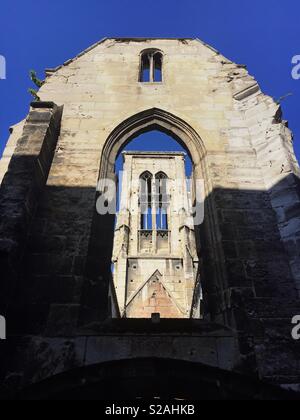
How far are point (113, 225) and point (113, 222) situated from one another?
0.07m

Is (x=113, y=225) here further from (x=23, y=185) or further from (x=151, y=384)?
(x=151, y=384)

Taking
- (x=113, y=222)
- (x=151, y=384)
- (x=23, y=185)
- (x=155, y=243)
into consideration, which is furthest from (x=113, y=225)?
(x=155, y=243)

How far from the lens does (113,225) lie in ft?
15.2

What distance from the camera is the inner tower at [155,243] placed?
18.4m

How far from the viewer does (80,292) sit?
381 cm

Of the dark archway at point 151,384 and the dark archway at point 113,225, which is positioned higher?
the dark archway at point 113,225

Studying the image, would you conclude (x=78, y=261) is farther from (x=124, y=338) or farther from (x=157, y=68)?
(x=157, y=68)

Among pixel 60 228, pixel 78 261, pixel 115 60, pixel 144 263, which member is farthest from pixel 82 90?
pixel 144 263

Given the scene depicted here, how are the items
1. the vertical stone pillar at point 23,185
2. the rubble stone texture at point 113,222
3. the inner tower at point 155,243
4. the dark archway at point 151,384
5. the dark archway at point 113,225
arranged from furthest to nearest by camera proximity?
the inner tower at point 155,243, the dark archway at point 113,225, the vertical stone pillar at point 23,185, the rubble stone texture at point 113,222, the dark archway at point 151,384

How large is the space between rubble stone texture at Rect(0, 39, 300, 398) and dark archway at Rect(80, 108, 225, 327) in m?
0.02

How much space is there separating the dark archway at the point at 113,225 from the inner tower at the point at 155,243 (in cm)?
1130

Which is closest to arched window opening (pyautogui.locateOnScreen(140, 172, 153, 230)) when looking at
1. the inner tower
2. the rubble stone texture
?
the inner tower

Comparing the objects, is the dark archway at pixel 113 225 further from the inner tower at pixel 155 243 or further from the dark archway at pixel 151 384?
the inner tower at pixel 155 243

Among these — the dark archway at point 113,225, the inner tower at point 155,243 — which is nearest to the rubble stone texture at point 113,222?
the dark archway at point 113,225
